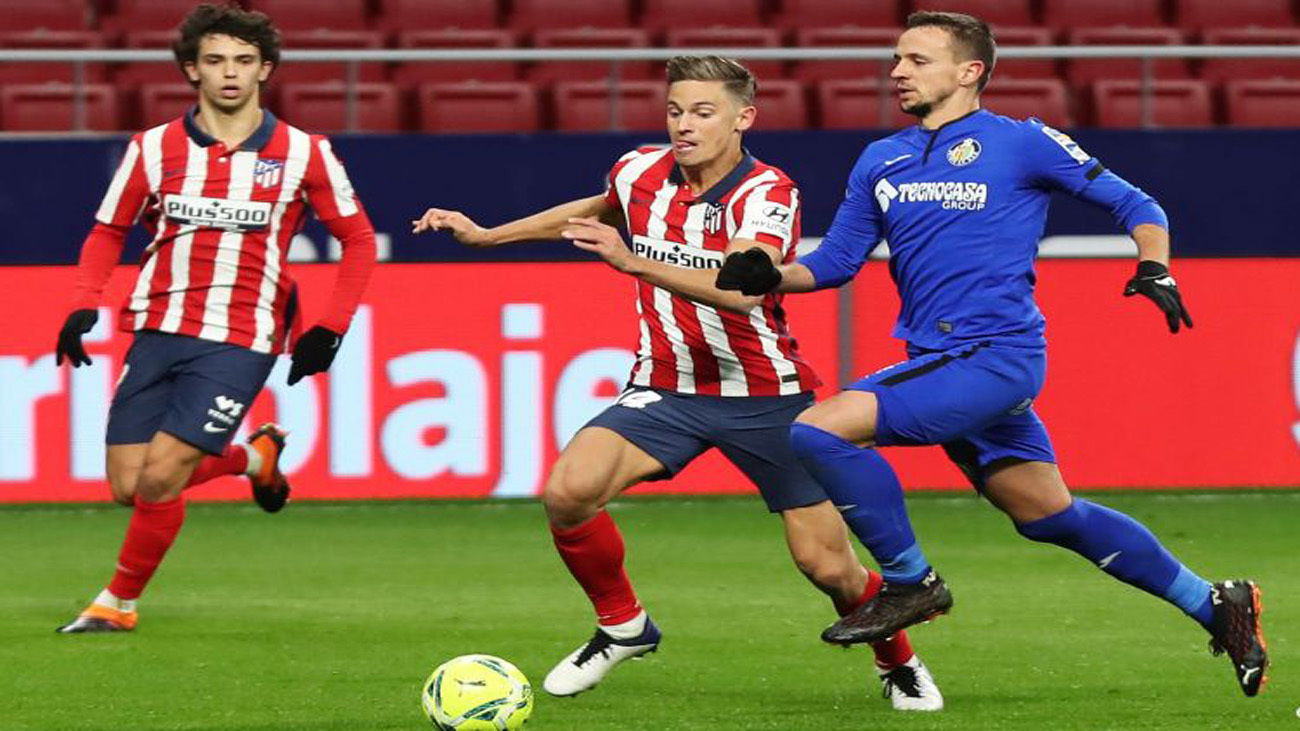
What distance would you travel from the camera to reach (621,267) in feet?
18.6

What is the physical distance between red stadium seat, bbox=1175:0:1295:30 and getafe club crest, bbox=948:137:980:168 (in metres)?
8.28

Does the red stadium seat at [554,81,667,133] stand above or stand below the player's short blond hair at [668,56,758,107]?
below

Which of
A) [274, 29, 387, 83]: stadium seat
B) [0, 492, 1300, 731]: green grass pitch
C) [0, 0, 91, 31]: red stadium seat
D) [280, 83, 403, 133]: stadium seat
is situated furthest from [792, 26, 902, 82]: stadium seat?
[0, 0, 91, 31]: red stadium seat

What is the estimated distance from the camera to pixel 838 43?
43.4 ft

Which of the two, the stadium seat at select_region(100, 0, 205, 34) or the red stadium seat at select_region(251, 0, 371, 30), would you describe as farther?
the stadium seat at select_region(100, 0, 205, 34)

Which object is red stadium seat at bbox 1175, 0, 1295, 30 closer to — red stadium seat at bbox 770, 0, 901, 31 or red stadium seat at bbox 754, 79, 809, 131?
Result: red stadium seat at bbox 770, 0, 901, 31

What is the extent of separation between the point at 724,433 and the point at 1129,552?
1058 millimetres

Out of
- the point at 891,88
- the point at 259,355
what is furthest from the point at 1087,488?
the point at 259,355

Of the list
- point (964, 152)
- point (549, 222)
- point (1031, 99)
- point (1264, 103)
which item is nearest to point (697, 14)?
point (1031, 99)

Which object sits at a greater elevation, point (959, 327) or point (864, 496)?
point (959, 327)

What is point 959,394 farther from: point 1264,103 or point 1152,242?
point 1264,103

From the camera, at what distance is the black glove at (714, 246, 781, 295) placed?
557 centimetres

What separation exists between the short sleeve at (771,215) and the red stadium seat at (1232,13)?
8120 millimetres

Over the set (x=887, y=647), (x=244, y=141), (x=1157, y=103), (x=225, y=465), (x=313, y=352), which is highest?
(x=244, y=141)
